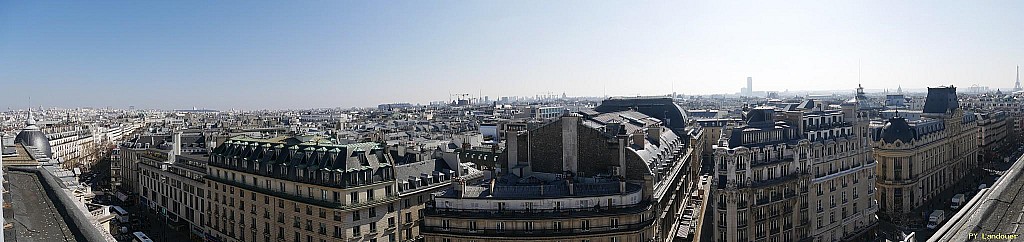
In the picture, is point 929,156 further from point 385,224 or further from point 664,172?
point 385,224

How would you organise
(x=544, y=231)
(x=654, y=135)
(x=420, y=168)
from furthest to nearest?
1. (x=654, y=135)
2. (x=420, y=168)
3. (x=544, y=231)

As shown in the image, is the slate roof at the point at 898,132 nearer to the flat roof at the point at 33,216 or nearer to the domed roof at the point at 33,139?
the flat roof at the point at 33,216

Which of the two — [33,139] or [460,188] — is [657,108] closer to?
[460,188]

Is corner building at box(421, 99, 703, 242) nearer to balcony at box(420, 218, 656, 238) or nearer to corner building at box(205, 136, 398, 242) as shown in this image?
balcony at box(420, 218, 656, 238)

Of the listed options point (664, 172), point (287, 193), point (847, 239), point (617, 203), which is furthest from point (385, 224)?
point (847, 239)

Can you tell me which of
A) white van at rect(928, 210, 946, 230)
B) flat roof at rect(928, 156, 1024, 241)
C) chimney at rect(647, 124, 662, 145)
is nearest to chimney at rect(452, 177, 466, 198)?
chimney at rect(647, 124, 662, 145)

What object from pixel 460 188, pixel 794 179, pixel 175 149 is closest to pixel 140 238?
pixel 175 149
